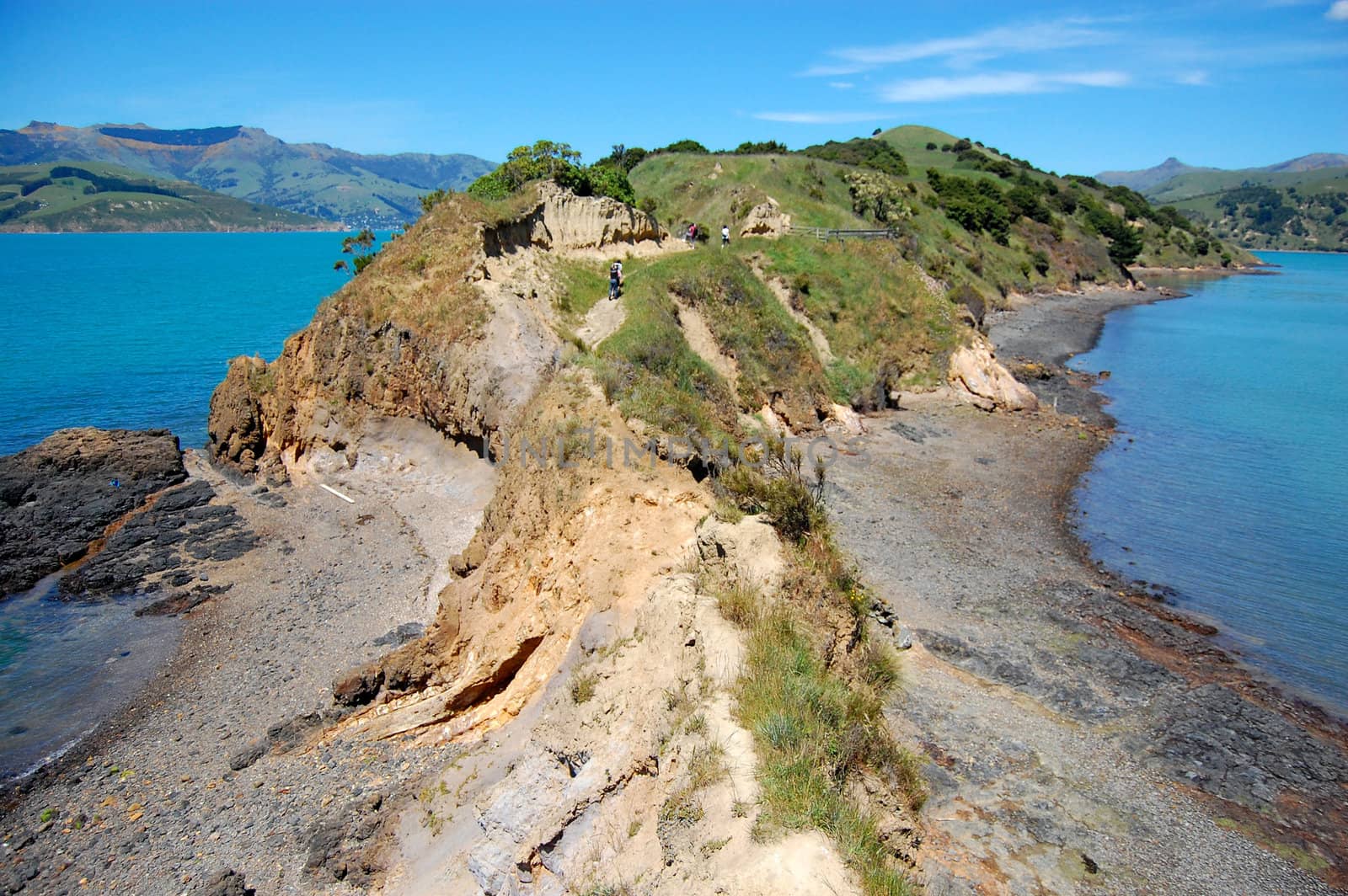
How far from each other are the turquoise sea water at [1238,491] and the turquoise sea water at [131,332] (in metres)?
38.8

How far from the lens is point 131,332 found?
2525 inches

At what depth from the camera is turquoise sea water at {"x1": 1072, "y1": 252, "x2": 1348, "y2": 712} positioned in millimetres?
19109

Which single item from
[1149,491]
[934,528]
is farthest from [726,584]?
[1149,491]

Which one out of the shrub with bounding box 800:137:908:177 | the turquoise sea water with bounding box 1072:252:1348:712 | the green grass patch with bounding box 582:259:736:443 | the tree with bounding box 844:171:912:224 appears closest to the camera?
the green grass patch with bounding box 582:259:736:443

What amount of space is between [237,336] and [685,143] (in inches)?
1893

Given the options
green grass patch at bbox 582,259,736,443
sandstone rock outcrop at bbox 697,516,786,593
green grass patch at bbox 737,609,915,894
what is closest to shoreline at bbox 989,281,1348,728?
green grass patch at bbox 737,609,915,894

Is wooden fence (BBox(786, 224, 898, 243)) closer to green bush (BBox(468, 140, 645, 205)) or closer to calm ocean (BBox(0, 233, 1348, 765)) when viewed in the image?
green bush (BBox(468, 140, 645, 205))

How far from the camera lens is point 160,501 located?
1054 inches

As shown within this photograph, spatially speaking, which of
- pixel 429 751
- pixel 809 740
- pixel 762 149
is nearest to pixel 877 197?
pixel 762 149

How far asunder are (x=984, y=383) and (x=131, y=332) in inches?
2695

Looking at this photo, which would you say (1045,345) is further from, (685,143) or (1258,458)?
(685,143)

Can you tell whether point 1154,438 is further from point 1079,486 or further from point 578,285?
point 578,285

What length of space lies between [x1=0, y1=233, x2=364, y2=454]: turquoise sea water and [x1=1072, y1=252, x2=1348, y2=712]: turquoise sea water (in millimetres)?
38795

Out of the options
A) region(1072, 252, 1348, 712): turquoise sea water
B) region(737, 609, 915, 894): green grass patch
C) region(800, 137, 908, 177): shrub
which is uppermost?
region(800, 137, 908, 177): shrub
